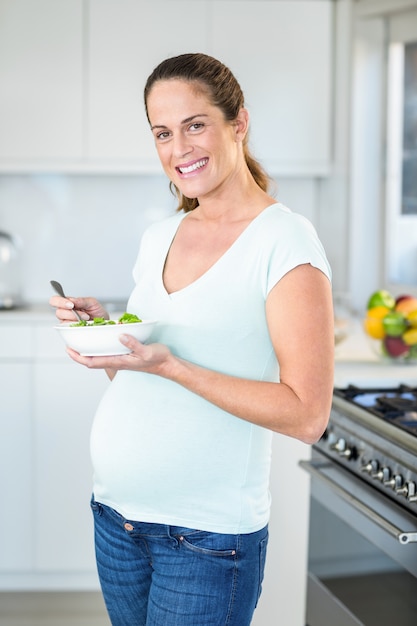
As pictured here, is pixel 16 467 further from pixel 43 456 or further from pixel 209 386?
pixel 209 386

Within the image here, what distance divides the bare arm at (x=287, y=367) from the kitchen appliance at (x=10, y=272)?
2541 mm

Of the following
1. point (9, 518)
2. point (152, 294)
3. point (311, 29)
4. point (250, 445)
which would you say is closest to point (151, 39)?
point (311, 29)

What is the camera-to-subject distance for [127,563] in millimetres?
1406

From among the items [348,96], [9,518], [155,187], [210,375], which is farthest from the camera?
[155,187]

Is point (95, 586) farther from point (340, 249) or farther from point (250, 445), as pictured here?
point (250, 445)

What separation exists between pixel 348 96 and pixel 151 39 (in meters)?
0.81

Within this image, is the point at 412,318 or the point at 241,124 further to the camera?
the point at 412,318

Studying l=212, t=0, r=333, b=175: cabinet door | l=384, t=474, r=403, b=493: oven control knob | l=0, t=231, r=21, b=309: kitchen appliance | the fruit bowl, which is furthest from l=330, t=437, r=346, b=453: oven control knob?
l=0, t=231, r=21, b=309: kitchen appliance

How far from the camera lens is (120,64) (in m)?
3.42

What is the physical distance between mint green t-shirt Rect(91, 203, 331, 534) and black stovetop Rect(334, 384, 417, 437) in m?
0.50

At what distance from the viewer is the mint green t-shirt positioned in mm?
1332

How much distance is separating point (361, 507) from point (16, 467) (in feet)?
5.88

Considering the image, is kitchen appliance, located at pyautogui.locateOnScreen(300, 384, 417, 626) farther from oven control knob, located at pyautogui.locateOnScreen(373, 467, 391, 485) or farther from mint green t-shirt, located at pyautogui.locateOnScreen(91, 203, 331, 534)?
mint green t-shirt, located at pyautogui.locateOnScreen(91, 203, 331, 534)

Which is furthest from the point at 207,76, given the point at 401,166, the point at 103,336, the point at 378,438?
the point at 401,166
